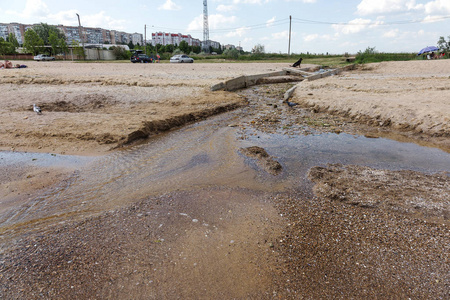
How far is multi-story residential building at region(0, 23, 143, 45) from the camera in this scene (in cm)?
9544

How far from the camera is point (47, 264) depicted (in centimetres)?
248

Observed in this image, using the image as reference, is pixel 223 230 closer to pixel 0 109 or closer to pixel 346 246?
pixel 346 246

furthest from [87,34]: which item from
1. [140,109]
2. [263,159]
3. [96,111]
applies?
[263,159]

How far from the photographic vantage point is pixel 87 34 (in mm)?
104125

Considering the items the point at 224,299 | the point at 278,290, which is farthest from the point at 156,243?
the point at 278,290

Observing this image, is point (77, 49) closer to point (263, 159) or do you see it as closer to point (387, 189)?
point (263, 159)

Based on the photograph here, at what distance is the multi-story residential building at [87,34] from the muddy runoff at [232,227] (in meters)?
97.1

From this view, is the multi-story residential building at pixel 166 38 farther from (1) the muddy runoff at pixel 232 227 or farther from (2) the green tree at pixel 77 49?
(1) the muddy runoff at pixel 232 227

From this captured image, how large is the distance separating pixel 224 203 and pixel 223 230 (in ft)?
1.94

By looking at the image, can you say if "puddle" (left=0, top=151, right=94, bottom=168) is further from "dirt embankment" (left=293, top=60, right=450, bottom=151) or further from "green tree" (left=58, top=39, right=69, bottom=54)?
"green tree" (left=58, top=39, right=69, bottom=54)

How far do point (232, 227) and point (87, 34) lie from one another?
123 m

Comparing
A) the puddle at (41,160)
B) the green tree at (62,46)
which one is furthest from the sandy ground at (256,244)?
the green tree at (62,46)

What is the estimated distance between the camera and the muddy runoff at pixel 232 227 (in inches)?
89.9

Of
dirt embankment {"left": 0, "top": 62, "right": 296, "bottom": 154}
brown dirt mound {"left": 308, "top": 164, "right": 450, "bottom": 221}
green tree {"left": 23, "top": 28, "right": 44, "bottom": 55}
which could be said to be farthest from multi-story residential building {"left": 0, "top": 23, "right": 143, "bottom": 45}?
brown dirt mound {"left": 308, "top": 164, "right": 450, "bottom": 221}
